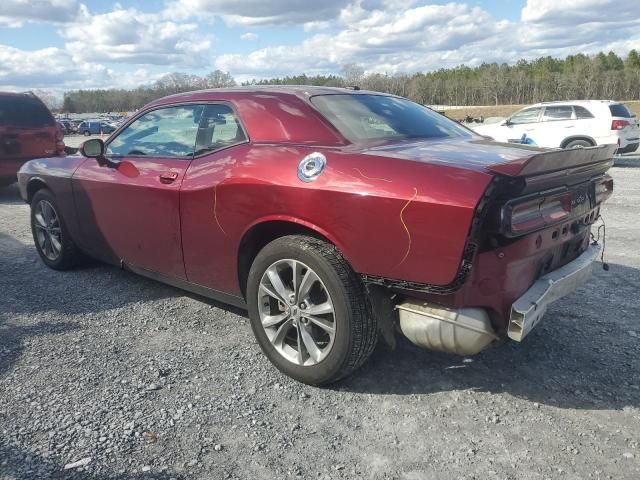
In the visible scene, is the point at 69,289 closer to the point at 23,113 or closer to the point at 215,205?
the point at 215,205

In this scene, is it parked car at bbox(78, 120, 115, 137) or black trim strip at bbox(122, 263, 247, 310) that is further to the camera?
parked car at bbox(78, 120, 115, 137)

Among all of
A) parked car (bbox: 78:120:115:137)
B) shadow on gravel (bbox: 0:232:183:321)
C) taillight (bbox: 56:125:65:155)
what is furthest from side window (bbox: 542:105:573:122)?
parked car (bbox: 78:120:115:137)

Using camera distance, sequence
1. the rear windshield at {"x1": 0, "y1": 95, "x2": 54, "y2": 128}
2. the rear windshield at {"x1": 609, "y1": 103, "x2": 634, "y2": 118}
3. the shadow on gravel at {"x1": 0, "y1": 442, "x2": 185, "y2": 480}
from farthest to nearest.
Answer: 1. the rear windshield at {"x1": 609, "y1": 103, "x2": 634, "y2": 118}
2. the rear windshield at {"x1": 0, "y1": 95, "x2": 54, "y2": 128}
3. the shadow on gravel at {"x1": 0, "y1": 442, "x2": 185, "y2": 480}

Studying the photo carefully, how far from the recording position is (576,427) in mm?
2592

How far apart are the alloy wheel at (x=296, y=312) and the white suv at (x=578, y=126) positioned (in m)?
11.1

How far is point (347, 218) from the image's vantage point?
104 inches

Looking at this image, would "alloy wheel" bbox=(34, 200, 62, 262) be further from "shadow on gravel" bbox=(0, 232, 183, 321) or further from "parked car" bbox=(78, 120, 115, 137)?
"parked car" bbox=(78, 120, 115, 137)

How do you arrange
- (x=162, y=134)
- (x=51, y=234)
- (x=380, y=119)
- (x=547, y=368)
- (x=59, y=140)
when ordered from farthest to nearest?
(x=59, y=140) < (x=51, y=234) < (x=162, y=134) < (x=380, y=119) < (x=547, y=368)

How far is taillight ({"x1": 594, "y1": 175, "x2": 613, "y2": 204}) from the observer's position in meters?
3.19

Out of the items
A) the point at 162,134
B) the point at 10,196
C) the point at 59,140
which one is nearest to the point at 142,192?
the point at 162,134

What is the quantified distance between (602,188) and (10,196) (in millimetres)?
10196

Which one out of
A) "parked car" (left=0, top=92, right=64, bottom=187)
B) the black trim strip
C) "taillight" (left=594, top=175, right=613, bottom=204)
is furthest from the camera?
"parked car" (left=0, top=92, right=64, bottom=187)

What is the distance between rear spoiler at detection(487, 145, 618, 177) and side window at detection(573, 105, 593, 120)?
11.5 meters

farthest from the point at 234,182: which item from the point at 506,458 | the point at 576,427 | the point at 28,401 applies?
the point at 576,427
